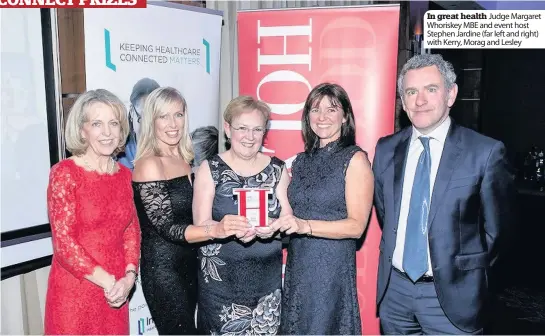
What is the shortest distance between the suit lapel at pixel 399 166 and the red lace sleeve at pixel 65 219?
150 centimetres

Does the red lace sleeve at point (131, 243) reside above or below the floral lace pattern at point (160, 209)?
below

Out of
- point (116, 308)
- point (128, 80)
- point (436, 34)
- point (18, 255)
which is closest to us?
point (116, 308)

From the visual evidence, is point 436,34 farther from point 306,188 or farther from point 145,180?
point 145,180

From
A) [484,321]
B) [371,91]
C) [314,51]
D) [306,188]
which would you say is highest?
[314,51]

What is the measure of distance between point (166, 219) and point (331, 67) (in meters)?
1.77

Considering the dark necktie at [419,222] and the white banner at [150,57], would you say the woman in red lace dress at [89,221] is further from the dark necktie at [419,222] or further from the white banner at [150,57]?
the dark necktie at [419,222]

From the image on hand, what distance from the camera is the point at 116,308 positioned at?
236cm

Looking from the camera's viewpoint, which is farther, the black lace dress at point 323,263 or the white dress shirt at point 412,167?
the black lace dress at point 323,263

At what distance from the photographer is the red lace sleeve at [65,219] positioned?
2113 mm

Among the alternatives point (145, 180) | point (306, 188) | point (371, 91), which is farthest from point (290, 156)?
point (145, 180)

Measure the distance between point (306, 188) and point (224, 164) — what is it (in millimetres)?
444

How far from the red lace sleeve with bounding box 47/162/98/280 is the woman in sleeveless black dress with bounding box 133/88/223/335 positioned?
0.35m

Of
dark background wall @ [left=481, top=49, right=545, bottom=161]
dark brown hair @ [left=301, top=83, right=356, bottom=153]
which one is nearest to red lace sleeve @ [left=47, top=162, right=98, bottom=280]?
dark brown hair @ [left=301, top=83, right=356, bottom=153]

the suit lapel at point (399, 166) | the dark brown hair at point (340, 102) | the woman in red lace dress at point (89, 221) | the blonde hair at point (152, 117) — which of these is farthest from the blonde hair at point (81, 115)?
the suit lapel at point (399, 166)
